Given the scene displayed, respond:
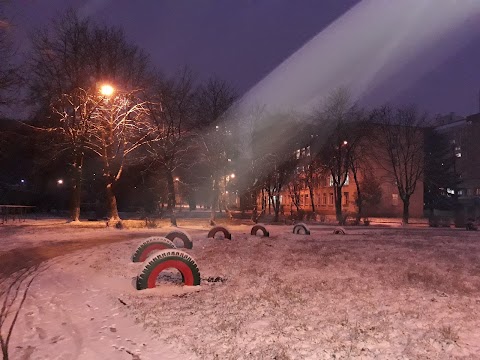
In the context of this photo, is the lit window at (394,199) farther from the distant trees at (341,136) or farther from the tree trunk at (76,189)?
the tree trunk at (76,189)

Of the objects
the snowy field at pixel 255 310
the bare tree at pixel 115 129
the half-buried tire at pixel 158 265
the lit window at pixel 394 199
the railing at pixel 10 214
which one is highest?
the bare tree at pixel 115 129

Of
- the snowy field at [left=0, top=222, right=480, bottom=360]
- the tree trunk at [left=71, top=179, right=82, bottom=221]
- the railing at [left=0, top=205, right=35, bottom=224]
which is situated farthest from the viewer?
the railing at [left=0, top=205, right=35, bottom=224]

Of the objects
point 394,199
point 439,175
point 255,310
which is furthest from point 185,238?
point 439,175

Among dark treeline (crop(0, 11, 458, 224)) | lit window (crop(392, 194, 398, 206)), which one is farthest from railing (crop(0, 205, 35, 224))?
lit window (crop(392, 194, 398, 206))

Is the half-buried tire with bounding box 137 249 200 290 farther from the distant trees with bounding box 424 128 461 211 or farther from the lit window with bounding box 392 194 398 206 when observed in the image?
the lit window with bounding box 392 194 398 206

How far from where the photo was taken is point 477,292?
31.0ft

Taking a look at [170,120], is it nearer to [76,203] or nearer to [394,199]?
[76,203]

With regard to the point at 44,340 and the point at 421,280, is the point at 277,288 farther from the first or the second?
the point at 44,340

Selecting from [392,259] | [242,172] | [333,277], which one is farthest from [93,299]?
[242,172]

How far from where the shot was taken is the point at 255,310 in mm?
7684

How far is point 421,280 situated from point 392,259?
3563 millimetres

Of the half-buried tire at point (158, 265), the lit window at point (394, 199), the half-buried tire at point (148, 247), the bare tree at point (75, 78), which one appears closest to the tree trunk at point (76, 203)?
the bare tree at point (75, 78)

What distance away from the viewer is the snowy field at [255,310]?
586 cm

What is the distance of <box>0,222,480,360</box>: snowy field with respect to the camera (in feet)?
19.2
